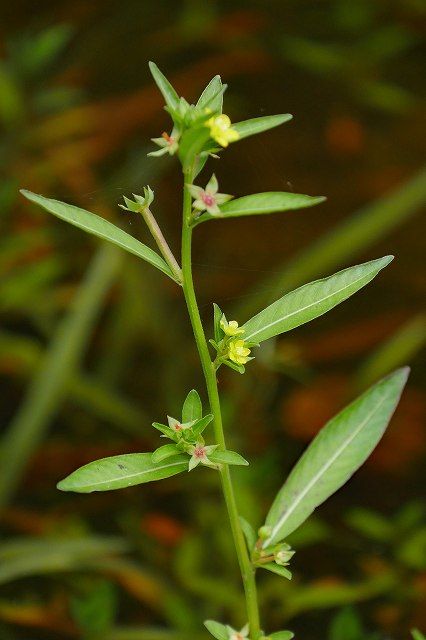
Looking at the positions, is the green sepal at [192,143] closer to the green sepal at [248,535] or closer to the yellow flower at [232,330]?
the yellow flower at [232,330]

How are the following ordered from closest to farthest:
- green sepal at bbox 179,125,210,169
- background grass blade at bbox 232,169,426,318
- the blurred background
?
green sepal at bbox 179,125,210,169 → the blurred background → background grass blade at bbox 232,169,426,318

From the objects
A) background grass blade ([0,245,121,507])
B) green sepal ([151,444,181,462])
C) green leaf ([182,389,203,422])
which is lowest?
green sepal ([151,444,181,462])

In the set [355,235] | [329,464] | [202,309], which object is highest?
[355,235]

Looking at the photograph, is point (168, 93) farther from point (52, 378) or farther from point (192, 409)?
point (52, 378)

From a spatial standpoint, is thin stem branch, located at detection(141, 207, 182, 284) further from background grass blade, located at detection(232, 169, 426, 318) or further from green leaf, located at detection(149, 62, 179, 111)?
background grass blade, located at detection(232, 169, 426, 318)

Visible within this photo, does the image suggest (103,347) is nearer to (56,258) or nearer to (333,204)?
(56,258)

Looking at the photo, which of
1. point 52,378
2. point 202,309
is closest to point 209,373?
point 202,309

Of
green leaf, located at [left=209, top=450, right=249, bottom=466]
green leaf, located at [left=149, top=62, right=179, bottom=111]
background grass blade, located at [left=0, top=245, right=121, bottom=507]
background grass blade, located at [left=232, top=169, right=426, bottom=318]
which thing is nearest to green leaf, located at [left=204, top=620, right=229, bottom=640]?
green leaf, located at [left=209, top=450, right=249, bottom=466]
